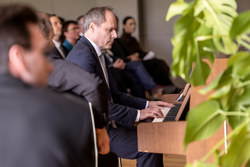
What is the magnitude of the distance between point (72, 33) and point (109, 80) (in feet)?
8.64

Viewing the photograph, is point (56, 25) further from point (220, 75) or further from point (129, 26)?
point (220, 75)

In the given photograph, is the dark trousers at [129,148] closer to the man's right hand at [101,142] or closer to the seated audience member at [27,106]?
the man's right hand at [101,142]

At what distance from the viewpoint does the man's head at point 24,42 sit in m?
1.17

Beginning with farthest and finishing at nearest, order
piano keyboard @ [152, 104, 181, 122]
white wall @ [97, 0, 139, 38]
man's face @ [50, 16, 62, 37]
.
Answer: white wall @ [97, 0, 139, 38] → man's face @ [50, 16, 62, 37] → piano keyboard @ [152, 104, 181, 122]

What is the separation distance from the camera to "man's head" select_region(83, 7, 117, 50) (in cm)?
287

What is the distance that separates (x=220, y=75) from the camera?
131 centimetres

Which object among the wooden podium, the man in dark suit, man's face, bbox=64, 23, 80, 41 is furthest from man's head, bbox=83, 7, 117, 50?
man's face, bbox=64, 23, 80, 41

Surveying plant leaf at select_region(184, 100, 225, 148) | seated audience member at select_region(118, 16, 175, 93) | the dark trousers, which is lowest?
seated audience member at select_region(118, 16, 175, 93)

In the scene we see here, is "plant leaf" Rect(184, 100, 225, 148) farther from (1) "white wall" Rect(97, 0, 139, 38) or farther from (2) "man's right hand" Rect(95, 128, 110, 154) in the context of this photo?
(1) "white wall" Rect(97, 0, 139, 38)

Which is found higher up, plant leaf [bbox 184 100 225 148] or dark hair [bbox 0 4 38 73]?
dark hair [bbox 0 4 38 73]

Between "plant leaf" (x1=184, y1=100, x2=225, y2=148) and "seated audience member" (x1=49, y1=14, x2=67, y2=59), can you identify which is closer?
"plant leaf" (x1=184, y1=100, x2=225, y2=148)

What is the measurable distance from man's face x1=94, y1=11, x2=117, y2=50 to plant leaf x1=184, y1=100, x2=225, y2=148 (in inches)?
63.7

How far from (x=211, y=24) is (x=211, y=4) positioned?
81 millimetres

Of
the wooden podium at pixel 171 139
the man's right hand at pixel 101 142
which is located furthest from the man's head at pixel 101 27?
the man's right hand at pixel 101 142
